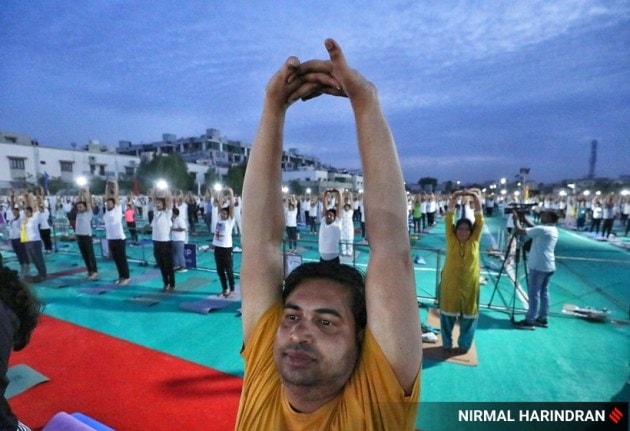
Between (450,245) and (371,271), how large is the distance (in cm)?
409

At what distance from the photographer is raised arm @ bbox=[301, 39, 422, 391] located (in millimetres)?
1189

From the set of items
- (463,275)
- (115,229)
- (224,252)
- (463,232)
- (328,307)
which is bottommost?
(224,252)

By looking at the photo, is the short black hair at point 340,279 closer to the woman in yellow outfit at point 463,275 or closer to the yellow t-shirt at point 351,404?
the yellow t-shirt at point 351,404

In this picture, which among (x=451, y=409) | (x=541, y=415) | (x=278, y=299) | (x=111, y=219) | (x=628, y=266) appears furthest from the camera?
(x=628, y=266)

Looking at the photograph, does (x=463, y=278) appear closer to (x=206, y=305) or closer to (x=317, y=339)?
(x=317, y=339)

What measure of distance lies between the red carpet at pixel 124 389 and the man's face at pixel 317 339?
289 centimetres

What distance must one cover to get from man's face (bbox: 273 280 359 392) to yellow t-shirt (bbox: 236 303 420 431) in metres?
0.07

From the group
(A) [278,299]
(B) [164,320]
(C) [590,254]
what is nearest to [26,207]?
(B) [164,320]

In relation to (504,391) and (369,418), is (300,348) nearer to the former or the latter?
(369,418)

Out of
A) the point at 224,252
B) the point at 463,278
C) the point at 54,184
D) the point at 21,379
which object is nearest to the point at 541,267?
the point at 463,278

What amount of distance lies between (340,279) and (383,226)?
35cm

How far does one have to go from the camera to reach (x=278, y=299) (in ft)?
5.02

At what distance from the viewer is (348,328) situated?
1.30m

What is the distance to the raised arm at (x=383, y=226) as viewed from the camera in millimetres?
1189
